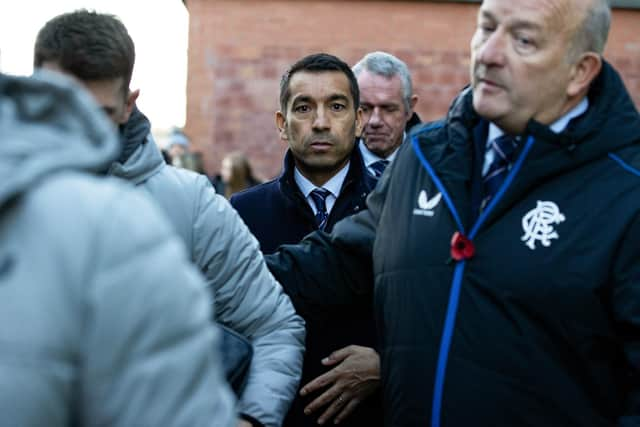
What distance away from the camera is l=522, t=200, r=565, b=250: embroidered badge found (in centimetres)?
306

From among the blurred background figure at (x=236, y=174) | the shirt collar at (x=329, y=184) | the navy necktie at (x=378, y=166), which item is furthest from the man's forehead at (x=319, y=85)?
the blurred background figure at (x=236, y=174)

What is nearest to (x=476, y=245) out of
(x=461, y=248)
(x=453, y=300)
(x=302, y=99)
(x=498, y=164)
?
(x=461, y=248)

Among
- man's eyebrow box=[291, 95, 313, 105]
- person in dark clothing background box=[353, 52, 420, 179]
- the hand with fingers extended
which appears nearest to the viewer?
the hand with fingers extended

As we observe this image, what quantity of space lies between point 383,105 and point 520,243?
318cm

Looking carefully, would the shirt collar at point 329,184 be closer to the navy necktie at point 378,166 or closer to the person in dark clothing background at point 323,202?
the person in dark clothing background at point 323,202

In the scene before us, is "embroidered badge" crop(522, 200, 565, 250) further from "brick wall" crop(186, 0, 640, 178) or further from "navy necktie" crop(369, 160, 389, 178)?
"brick wall" crop(186, 0, 640, 178)

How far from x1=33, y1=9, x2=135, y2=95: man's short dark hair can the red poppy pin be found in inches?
38.1

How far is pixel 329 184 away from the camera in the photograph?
183 inches

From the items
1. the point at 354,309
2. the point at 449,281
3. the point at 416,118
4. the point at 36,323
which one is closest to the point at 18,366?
the point at 36,323

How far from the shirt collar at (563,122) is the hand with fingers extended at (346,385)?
906mm

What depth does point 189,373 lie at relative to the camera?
1.68m

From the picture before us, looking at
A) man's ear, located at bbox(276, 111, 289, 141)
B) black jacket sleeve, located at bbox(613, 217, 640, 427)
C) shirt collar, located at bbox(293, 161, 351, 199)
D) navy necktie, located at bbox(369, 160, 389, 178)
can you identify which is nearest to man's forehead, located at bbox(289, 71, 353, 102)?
man's ear, located at bbox(276, 111, 289, 141)

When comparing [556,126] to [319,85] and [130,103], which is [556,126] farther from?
[319,85]

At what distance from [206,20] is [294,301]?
41.5 ft
